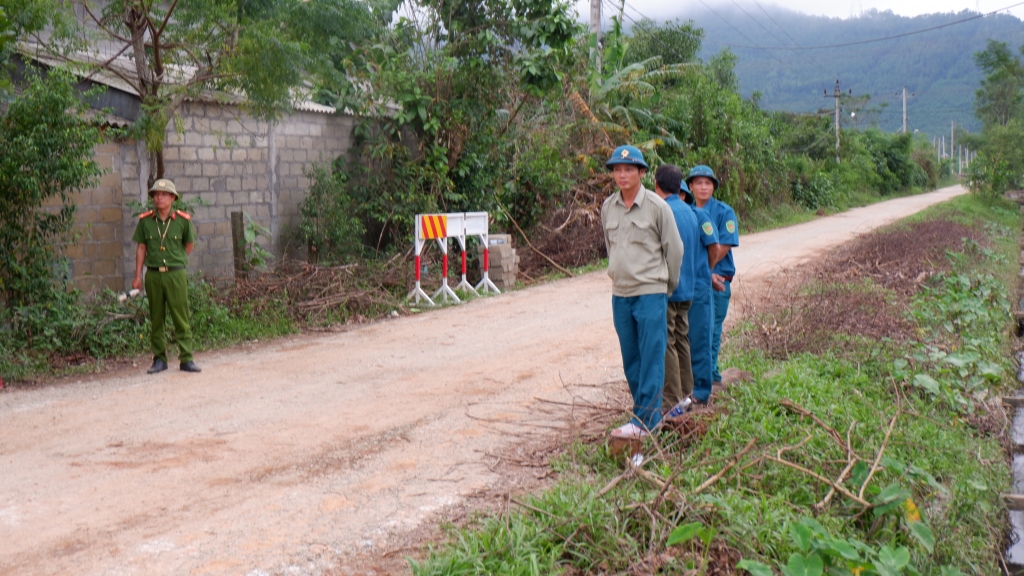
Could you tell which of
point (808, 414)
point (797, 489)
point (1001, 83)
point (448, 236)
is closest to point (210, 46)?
point (448, 236)

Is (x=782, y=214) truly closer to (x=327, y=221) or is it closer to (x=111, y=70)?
(x=327, y=221)

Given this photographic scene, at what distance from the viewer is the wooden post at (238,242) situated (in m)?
11.3

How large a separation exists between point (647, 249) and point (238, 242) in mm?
7374

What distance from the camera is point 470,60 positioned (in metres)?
13.7

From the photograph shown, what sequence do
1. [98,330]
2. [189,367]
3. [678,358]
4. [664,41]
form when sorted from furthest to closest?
[664,41], [98,330], [189,367], [678,358]

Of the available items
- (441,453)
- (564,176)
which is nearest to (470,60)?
(564,176)

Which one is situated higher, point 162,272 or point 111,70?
point 111,70

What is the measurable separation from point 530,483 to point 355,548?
4.16 feet

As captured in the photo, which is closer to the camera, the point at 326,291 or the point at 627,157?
the point at 627,157

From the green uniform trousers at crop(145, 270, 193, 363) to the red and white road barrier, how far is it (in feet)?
13.1

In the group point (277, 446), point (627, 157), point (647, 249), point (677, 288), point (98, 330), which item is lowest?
point (277, 446)

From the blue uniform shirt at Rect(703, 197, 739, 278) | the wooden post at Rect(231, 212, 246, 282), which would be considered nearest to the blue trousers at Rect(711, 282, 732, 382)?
the blue uniform shirt at Rect(703, 197, 739, 278)

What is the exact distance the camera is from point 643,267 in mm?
5242

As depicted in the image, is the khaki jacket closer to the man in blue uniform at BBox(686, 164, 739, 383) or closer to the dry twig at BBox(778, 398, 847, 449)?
the man in blue uniform at BBox(686, 164, 739, 383)
